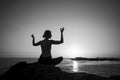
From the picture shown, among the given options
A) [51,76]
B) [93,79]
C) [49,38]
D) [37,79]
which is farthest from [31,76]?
[93,79]

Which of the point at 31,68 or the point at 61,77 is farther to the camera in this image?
the point at 31,68

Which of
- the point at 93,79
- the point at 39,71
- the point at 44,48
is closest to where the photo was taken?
the point at 93,79

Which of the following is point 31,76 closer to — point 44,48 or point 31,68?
point 31,68

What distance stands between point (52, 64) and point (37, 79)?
4.03 feet

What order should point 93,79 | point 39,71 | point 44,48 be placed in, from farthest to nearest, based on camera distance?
point 44,48 → point 39,71 → point 93,79

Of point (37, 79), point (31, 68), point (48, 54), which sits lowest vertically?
point (37, 79)

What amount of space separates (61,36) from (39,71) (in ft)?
6.40

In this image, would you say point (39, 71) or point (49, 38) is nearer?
point (39, 71)

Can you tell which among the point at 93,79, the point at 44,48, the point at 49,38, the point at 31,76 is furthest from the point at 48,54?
the point at 93,79

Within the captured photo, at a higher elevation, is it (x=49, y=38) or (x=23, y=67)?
(x=49, y=38)

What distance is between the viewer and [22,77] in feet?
20.5

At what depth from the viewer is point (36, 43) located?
7.17 metres

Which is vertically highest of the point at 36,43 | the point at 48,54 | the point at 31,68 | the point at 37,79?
the point at 36,43

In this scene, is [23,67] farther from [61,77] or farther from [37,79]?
[61,77]
